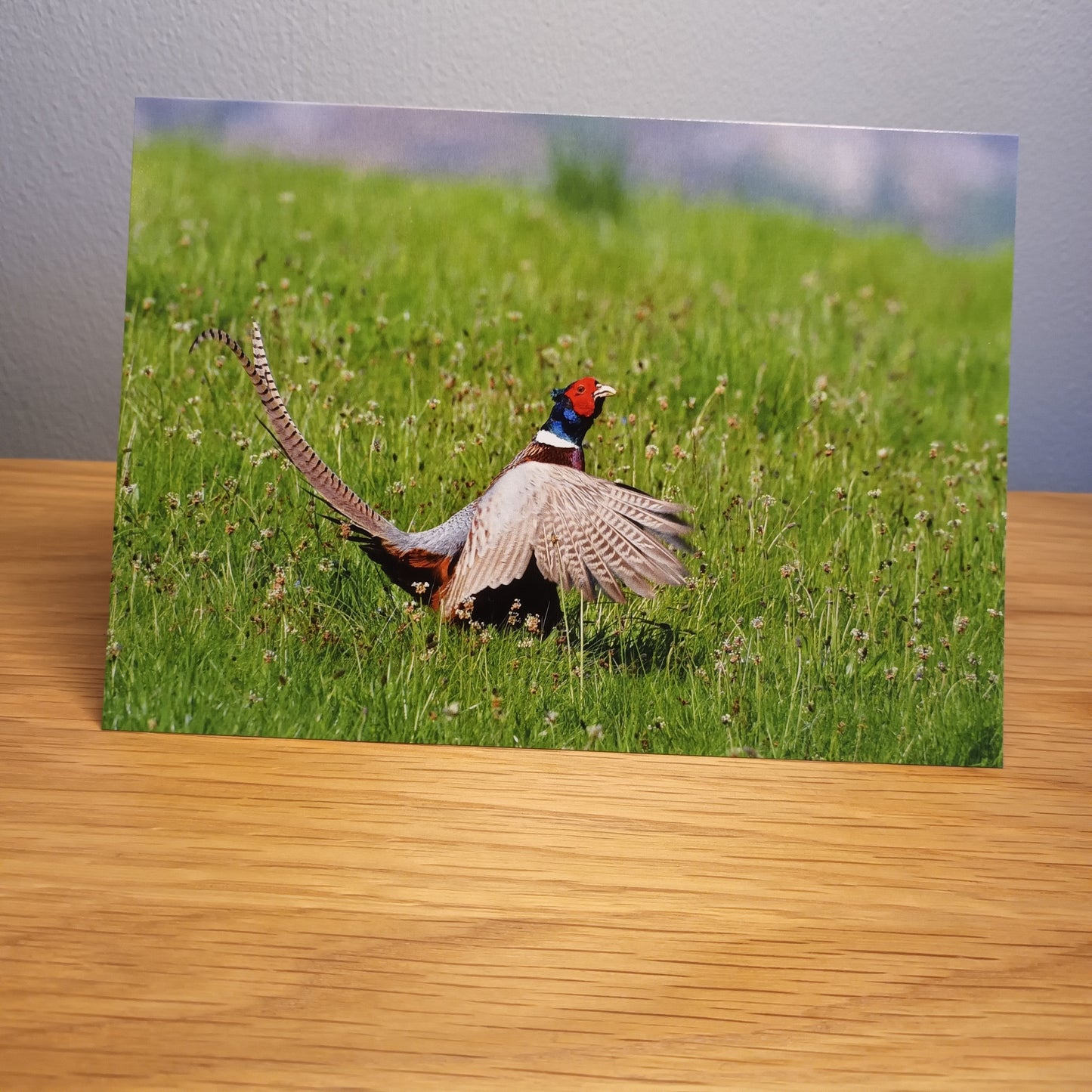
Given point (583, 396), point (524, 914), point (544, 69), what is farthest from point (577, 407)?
point (544, 69)

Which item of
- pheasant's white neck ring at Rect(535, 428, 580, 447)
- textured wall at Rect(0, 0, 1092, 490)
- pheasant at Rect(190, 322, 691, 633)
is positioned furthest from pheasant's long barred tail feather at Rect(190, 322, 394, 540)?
textured wall at Rect(0, 0, 1092, 490)

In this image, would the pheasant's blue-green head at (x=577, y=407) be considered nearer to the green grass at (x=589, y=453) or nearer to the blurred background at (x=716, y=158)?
the green grass at (x=589, y=453)

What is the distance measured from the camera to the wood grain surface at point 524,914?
1.46 feet

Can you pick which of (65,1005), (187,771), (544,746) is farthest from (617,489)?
(65,1005)

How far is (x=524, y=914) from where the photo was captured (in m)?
0.54

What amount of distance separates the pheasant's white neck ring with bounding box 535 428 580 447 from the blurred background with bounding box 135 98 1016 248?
5.5 inches

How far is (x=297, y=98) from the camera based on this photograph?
127 centimetres

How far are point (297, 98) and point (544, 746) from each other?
0.85 meters

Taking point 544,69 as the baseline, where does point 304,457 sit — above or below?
below

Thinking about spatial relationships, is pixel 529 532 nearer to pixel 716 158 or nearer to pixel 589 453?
pixel 589 453

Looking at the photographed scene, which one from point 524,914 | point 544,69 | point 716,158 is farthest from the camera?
point 544,69

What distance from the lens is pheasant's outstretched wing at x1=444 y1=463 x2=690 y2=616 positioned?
28.3 inches

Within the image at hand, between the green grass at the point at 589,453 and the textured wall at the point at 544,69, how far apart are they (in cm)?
61

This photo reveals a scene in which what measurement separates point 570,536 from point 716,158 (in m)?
0.24
